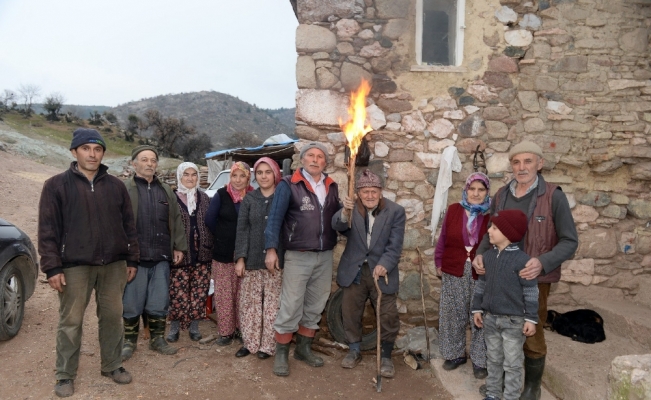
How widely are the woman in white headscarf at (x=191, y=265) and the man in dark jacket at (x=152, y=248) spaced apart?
151mm

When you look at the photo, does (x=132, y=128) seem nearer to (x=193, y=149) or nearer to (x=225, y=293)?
(x=193, y=149)

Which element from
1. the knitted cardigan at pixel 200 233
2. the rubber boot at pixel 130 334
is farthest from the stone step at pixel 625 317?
the rubber boot at pixel 130 334

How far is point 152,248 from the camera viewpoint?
407 centimetres

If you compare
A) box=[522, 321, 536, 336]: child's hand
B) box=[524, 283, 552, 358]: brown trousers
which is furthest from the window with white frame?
box=[522, 321, 536, 336]: child's hand

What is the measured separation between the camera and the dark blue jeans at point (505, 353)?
309 centimetres

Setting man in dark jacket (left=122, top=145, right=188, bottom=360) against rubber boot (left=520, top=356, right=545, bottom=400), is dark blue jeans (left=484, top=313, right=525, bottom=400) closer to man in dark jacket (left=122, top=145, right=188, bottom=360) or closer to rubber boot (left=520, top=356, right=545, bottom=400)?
rubber boot (left=520, top=356, right=545, bottom=400)

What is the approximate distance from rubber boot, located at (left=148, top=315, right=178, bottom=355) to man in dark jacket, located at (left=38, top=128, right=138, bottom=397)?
70cm

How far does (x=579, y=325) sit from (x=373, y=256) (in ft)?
6.49

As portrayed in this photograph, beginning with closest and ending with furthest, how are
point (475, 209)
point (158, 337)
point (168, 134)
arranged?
point (475, 209), point (158, 337), point (168, 134)

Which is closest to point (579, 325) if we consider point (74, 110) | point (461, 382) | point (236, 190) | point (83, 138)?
point (461, 382)

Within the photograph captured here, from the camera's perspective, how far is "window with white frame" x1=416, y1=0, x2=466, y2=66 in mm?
4641

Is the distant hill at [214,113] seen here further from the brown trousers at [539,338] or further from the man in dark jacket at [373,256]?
the brown trousers at [539,338]

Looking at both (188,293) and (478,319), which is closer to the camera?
(478,319)

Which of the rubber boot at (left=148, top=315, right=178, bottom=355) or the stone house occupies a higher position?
the stone house
